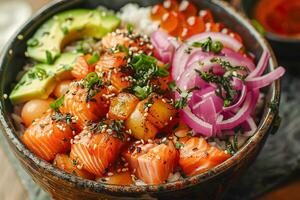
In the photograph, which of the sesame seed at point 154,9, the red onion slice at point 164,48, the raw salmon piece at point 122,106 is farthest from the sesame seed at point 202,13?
the raw salmon piece at point 122,106

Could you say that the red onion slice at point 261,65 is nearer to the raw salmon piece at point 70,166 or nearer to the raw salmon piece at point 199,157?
the raw salmon piece at point 199,157

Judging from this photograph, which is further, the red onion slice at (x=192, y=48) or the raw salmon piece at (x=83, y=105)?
the red onion slice at (x=192, y=48)

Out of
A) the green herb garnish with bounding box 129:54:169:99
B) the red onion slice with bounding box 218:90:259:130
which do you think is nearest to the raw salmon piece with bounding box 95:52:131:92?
the green herb garnish with bounding box 129:54:169:99

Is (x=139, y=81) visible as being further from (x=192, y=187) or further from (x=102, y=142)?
(x=192, y=187)

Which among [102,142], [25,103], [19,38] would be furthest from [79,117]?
[19,38]

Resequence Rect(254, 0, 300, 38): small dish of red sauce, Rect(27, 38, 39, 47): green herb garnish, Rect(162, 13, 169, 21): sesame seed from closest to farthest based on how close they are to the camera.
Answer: Rect(27, 38, 39, 47): green herb garnish, Rect(162, 13, 169, 21): sesame seed, Rect(254, 0, 300, 38): small dish of red sauce

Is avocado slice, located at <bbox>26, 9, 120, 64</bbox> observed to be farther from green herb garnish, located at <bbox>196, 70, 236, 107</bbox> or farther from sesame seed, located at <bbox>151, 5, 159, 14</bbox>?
green herb garnish, located at <bbox>196, 70, 236, 107</bbox>
